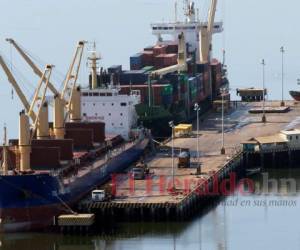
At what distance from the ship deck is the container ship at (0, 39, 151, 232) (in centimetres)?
138

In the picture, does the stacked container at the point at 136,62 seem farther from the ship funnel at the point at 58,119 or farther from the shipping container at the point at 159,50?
the ship funnel at the point at 58,119

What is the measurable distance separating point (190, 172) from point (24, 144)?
1035 centimetres

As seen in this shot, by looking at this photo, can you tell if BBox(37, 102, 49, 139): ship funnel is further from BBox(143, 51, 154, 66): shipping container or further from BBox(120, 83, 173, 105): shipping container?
BBox(143, 51, 154, 66): shipping container

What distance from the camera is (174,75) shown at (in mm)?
84625

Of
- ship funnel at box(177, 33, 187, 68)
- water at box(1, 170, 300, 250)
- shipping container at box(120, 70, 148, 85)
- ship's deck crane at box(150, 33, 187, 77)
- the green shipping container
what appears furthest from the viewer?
ship funnel at box(177, 33, 187, 68)

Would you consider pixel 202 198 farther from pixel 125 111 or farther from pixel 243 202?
pixel 125 111

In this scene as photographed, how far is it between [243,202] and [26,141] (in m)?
11.9

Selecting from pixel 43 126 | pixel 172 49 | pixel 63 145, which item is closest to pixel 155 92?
pixel 172 49

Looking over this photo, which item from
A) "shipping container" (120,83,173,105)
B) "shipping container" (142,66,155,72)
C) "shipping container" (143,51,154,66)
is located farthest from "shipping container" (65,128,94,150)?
"shipping container" (143,51,154,66)

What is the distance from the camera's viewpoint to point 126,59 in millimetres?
160625

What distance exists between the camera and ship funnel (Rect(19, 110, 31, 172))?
5725 centimetres

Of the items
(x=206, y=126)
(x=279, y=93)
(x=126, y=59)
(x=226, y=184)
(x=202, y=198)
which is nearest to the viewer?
(x=202, y=198)

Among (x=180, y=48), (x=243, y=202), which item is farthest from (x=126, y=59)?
(x=243, y=202)

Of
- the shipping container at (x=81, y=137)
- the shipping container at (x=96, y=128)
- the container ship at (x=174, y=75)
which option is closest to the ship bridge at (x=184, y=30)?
the container ship at (x=174, y=75)
